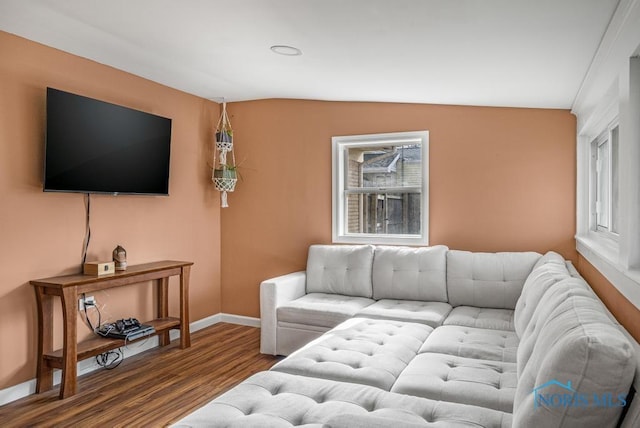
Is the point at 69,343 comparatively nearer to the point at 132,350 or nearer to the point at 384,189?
the point at 132,350

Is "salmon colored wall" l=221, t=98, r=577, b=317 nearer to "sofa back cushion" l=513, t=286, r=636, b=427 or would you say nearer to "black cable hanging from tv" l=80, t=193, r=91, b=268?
"black cable hanging from tv" l=80, t=193, r=91, b=268

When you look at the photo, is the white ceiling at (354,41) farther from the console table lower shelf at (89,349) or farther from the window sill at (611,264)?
the console table lower shelf at (89,349)

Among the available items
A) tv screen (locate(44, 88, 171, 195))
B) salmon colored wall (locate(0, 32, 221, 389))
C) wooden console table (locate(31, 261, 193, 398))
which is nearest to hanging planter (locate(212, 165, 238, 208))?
salmon colored wall (locate(0, 32, 221, 389))

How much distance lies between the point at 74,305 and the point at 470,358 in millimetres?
2494

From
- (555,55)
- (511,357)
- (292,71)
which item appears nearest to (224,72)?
(292,71)

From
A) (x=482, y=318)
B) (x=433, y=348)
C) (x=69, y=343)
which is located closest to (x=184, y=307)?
(x=69, y=343)

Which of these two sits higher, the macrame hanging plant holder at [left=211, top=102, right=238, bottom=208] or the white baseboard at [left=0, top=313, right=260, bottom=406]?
the macrame hanging plant holder at [left=211, top=102, right=238, bottom=208]

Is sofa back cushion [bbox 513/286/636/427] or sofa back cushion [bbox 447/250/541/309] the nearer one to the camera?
sofa back cushion [bbox 513/286/636/427]

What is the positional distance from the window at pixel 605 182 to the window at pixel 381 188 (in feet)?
4.34

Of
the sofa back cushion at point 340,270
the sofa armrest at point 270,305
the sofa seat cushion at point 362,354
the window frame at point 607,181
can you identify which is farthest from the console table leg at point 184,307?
the window frame at point 607,181

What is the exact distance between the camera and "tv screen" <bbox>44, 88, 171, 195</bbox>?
3.08m

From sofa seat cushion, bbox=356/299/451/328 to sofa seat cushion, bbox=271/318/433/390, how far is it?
16 cm

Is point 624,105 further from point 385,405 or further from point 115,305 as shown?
point 115,305

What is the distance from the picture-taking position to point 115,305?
3.71 m
